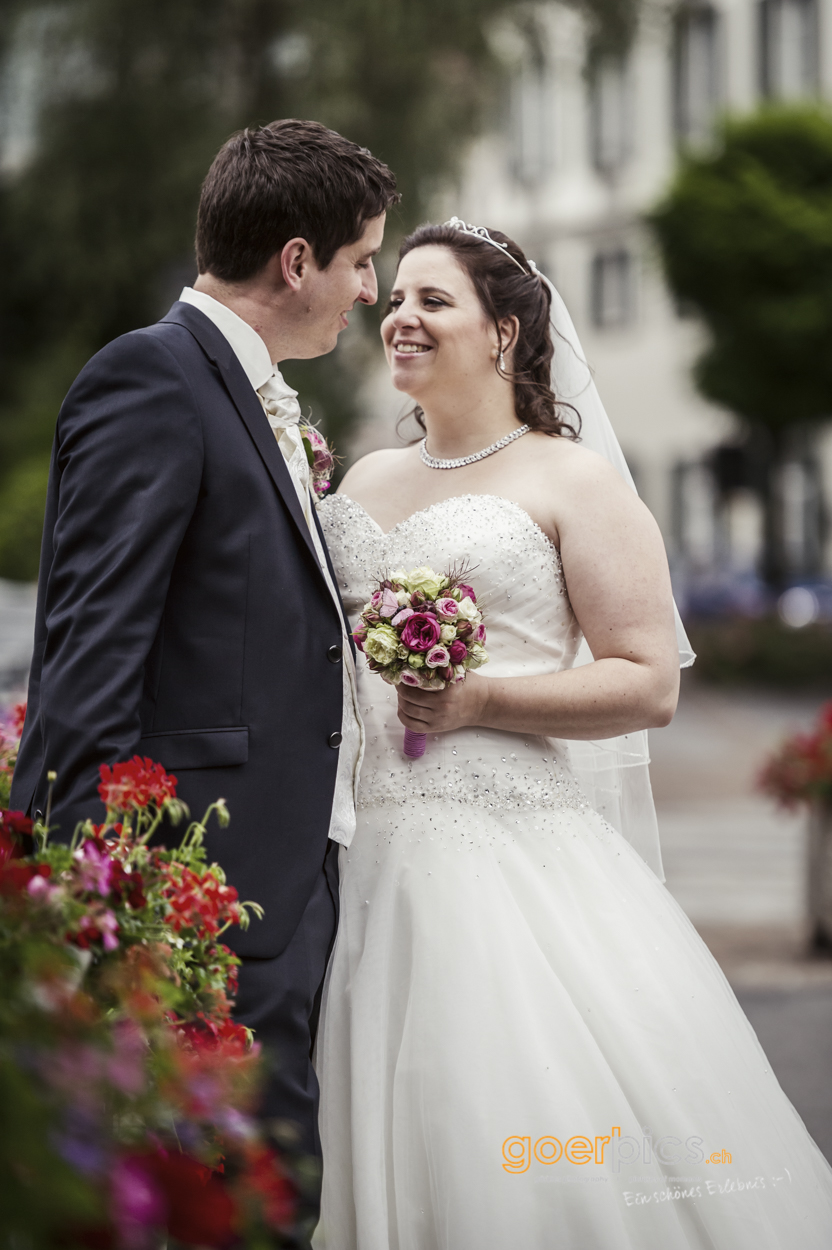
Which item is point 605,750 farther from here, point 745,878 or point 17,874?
point 745,878

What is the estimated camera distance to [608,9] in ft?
33.0

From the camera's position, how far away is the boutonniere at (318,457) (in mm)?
2625

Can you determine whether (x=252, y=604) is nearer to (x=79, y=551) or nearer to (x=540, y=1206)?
(x=79, y=551)

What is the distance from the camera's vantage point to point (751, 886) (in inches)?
323

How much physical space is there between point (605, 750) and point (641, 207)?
25.3 m

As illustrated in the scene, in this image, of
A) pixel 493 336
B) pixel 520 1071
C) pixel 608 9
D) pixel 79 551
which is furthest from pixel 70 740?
pixel 608 9

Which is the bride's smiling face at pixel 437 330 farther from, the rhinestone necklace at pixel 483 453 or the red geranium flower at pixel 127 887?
the red geranium flower at pixel 127 887

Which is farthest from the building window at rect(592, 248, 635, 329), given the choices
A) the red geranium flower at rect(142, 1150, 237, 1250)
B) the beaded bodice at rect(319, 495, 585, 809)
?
the red geranium flower at rect(142, 1150, 237, 1250)

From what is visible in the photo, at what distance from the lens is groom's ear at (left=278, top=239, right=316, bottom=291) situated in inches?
90.3

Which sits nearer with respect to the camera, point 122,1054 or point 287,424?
point 122,1054

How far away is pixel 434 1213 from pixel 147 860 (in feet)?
3.42

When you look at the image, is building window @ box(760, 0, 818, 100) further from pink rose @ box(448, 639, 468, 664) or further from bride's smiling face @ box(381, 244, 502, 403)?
pink rose @ box(448, 639, 468, 664)

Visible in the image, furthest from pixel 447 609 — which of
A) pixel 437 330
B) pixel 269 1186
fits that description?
pixel 269 1186

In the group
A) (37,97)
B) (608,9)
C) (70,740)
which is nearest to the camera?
(70,740)
